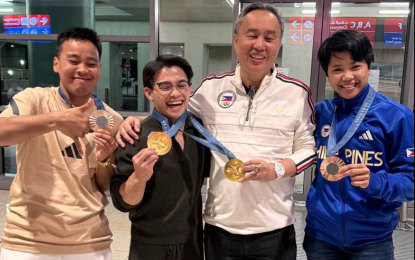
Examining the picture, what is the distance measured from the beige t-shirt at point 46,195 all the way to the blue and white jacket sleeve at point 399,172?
4.71ft

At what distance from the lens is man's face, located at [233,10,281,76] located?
171 centimetres

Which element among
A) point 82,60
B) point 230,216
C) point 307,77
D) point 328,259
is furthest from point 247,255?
point 307,77

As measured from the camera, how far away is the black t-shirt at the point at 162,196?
163 centimetres

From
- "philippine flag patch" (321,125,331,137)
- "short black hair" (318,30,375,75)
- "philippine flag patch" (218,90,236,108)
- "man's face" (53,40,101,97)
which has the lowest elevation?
"philippine flag patch" (321,125,331,137)

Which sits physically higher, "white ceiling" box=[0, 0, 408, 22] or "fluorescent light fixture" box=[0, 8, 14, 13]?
"white ceiling" box=[0, 0, 408, 22]

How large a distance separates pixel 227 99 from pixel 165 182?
0.58 meters

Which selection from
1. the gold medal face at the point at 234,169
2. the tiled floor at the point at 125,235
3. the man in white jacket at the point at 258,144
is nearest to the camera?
the gold medal face at the point at 234,169

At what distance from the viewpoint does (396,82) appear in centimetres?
493

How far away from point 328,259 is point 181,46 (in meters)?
6.43

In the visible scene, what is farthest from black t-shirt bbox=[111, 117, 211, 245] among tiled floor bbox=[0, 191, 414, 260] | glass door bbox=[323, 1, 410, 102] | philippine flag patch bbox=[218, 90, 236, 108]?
glass door bbox=[323, 1, 410, 102]

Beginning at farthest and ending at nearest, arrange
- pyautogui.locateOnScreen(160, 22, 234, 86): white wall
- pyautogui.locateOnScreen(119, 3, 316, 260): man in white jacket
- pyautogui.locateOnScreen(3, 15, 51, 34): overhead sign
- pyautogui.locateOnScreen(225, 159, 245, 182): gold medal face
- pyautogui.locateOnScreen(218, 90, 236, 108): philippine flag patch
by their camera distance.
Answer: pyautogui.locateOnScreen(160, 22, 234, 86): white wall → pyautogui.locateOnScreen(3, 15, 51, 34): overhead sign → pyautogui.locateOnScreen(218, 90, 236, 108): philippine flag patch → pyautogui.locateOnScreen(119, 3, 316, 260): man in white jacket → pyautogui.locateOnScreen(225, 159, 245, 182): gold medal face

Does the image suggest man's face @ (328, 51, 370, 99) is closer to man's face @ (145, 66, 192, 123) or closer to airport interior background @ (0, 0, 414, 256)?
man's face @ (145, 66, 192, 123)

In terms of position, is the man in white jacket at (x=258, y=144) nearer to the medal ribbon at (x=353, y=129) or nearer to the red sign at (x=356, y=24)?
the medal ribbon at (x=353, y=129)

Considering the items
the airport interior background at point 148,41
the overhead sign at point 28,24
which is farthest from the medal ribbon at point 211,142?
the overhead sign at point 28,24
